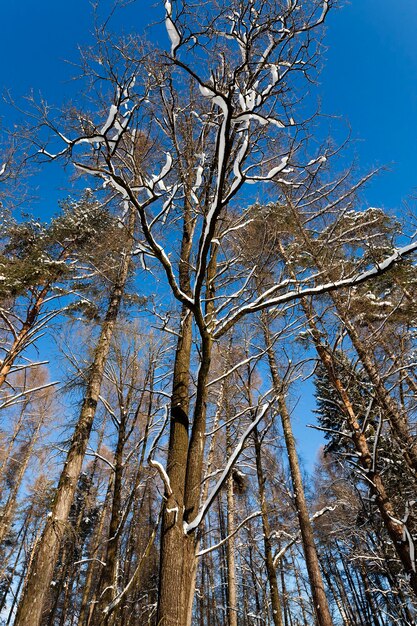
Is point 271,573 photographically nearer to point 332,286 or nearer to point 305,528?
point 305,528

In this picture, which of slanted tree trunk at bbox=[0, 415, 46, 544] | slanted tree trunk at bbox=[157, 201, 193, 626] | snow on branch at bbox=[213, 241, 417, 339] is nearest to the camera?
slanted tree trunk at bbox=[157, 201, 193, 626]

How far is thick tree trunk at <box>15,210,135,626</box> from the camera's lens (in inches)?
185

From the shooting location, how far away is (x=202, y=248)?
2193 mm

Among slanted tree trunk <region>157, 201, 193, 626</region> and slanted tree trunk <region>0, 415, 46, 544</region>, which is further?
slanted tree trunk <region>0, 415, 46, 544</region>

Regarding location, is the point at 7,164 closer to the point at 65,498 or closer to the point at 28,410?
the point at 65,498

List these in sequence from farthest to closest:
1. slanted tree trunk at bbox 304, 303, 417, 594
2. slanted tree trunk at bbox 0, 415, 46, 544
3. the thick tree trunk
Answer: slanted tree trunk at bbox 0, 415, 46, 544, the thick tree trunk, slanted tree trunk at bbox 304, 303, 417, 594

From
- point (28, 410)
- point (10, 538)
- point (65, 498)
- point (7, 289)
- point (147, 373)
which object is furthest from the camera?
point (10, 538)

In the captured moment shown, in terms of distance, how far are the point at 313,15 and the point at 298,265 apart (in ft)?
20.3

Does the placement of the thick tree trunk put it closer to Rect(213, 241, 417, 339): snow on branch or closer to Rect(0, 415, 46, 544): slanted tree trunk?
Rect(213, 241, 417, 339): snow on branch

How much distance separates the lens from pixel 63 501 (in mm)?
5641

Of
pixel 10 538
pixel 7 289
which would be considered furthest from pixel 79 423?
pixel 10 538

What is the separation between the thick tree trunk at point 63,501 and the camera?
4.69m

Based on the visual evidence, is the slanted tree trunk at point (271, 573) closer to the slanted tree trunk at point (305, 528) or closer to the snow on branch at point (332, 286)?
the slanted tree trunk at point (305, 528)

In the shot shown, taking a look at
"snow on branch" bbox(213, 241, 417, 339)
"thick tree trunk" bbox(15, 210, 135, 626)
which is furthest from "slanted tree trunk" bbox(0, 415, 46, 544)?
"snow on branch" bbox(213, 241, 417, 339)
